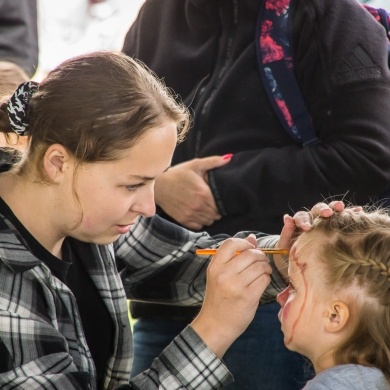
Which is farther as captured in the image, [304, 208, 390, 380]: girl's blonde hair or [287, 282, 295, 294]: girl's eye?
[287, 282, 295, 294]: girl's eye

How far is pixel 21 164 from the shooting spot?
188 cm

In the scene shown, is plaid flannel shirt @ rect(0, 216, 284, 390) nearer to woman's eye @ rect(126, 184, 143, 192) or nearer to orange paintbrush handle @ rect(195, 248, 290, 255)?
orange paintbrush handle @ rect(195, 248, 290, 255)

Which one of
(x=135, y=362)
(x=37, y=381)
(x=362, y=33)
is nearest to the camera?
(x=37, y=381)

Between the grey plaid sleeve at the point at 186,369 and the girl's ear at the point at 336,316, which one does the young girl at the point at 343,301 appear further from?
the grey plaid sleeve at the point at 186,369

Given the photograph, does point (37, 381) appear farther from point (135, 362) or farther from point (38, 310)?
point (135, 362)

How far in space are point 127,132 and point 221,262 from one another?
1.04 ft

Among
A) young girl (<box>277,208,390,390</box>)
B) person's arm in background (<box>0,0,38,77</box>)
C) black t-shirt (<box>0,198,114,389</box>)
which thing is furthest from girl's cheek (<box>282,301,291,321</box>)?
person's arm in background (<box>0,0,38,77</box>)

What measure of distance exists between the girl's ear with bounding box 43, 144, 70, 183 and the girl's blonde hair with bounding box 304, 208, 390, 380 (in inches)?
21.4

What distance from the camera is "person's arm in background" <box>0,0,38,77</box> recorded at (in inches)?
109

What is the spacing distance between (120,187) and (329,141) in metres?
0.60

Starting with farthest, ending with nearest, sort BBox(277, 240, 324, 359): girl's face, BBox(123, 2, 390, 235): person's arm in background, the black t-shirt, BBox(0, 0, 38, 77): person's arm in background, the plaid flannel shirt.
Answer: BBox(0, 0, 38, 77): person's arm in background < BBox(123, 2, 390, 235): person's arm in background < the black t-shirt < BBox(277, 240, 324, 359): girl's face < the plaid flannel shirt

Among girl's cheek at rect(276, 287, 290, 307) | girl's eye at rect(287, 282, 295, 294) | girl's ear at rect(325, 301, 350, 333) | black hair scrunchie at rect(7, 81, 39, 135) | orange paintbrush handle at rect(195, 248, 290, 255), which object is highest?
black hair scrunchie at rect(7, 81, 39, 135)

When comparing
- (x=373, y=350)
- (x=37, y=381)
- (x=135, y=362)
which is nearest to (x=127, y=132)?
(x=37, y=381)

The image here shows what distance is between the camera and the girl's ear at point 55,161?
5.96 feet
